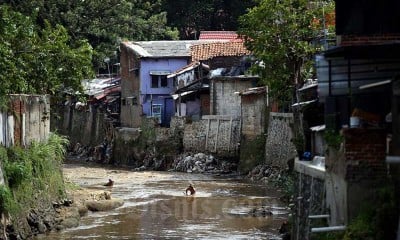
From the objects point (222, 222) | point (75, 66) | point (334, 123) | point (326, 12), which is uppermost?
point (326, 12)

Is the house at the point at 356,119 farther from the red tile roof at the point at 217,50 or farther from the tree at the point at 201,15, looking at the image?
the tree at the point at 201,15

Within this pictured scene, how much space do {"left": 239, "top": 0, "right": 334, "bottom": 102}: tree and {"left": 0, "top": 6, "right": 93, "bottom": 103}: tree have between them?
6859 millimetres

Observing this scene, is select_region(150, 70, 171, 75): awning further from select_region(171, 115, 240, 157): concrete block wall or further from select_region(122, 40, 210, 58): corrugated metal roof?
select_region(171, 115, 240, 157): concrete block wall

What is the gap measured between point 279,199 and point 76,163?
76.9 feet

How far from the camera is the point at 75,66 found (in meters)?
30.8

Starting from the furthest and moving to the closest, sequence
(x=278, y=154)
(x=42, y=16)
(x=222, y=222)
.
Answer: (x=42, y=16) → (x=278, y=154) → (x=222, y=222)

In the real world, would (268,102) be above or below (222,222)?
above

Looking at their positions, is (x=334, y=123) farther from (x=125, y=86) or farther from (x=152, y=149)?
(x=125, y=86)

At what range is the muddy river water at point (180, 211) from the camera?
23859mm

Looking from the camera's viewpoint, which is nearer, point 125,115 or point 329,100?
point 329,100

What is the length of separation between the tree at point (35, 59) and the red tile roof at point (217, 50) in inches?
721

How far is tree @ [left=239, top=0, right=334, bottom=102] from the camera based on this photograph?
31.1 meters

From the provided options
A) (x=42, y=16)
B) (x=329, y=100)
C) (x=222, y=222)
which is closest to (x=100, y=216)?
(x=222, y=222)

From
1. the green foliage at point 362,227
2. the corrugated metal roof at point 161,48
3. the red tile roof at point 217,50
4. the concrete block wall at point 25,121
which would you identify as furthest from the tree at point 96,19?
the green foliage at point 362,227
